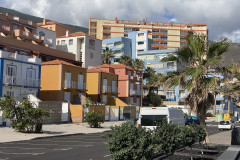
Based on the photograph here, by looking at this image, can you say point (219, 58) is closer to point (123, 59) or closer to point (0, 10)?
point (123, 59)

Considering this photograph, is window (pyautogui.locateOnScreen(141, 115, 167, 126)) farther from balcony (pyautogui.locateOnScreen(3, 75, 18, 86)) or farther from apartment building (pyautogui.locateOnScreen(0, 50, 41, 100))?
balcony (pyautogui.locateOnScreen(3, 75, 18, 86))

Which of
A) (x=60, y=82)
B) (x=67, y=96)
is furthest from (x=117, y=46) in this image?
(x=60, y=82)

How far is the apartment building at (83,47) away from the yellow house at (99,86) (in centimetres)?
1523

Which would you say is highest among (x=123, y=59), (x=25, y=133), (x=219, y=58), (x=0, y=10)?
(x=0, y=10)

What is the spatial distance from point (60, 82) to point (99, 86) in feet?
36.1

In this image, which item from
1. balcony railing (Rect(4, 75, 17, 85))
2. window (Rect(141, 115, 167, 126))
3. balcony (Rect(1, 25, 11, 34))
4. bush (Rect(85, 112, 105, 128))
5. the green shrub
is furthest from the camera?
balcony (Rect(1, 25, 11, 34))

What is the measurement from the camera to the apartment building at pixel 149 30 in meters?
129

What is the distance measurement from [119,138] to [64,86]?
125 feet

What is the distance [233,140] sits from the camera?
1744 centimetres

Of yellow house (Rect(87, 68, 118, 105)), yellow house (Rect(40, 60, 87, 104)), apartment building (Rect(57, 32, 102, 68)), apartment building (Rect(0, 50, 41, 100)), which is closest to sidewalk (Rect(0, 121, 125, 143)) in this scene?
apartment building (Rect(0, 50, 41, 100))

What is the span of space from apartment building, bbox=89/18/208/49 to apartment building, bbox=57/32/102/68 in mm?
54009

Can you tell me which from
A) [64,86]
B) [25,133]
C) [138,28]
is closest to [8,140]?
[25,133]

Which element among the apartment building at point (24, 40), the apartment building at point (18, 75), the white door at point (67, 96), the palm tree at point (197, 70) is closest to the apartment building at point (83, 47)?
the apartment building at point (24, 40)

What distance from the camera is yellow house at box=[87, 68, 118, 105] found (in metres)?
54.9
